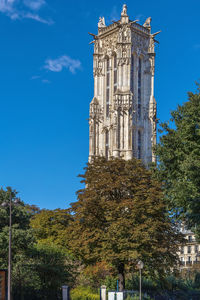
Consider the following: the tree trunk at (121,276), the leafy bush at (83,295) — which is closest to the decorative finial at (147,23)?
the tree trunk at (121,276)

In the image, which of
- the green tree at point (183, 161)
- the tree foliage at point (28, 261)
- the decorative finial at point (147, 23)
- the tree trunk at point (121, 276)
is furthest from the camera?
the decorative finial at point (147, 23)

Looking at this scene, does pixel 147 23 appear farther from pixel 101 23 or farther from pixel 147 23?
pixel 101 23

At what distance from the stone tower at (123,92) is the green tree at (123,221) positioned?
40.8 m

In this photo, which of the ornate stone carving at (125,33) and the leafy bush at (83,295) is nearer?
the leafy bush at (83,295)

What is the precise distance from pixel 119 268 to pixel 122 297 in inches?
213

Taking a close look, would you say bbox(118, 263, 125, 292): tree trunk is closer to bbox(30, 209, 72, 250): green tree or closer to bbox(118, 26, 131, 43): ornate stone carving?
bbox(30, 209, 72, 250): green tree

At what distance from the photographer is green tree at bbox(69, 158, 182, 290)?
114 ft

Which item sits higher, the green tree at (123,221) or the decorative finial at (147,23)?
the decorative finial at (147,23)

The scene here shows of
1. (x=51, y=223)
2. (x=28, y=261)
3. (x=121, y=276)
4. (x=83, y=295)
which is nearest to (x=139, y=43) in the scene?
(x=51, y=223)

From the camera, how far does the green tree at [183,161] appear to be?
1187 inches

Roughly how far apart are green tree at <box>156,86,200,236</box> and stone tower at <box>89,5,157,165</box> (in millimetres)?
44661

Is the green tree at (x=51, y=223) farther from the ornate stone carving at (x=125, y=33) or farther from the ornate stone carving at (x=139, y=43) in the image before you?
the ornate stone carving at (x=139, y=43)

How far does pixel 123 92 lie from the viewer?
3233 inches

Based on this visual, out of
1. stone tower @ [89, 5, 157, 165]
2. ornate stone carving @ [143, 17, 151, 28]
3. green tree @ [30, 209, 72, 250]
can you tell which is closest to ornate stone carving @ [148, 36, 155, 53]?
stone tower @ [89, 5, 157, 165]
